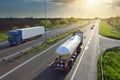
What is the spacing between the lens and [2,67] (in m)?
27.8

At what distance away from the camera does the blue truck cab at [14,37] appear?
151 ft

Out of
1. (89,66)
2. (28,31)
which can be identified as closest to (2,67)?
(89,66)

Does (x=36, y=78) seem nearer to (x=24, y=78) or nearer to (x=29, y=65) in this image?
(x=24, y=78)

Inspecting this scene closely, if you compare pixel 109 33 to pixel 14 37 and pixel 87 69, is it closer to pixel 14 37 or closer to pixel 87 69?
pixel 14 37

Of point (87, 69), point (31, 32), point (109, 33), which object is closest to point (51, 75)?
point (87, 69)

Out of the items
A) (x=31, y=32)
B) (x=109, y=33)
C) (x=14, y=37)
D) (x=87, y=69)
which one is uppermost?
(x=31, y=32)

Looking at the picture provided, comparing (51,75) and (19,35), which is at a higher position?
(19,35)

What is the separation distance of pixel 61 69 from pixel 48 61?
6.68 metres

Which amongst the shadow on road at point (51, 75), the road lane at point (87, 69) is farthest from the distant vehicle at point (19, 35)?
the shadow on road at point (51, 75)

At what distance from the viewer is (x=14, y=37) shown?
4616 cm

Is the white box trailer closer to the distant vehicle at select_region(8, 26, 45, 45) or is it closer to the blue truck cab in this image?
the distant vehicle at select_region(8, 26, 45, 45)

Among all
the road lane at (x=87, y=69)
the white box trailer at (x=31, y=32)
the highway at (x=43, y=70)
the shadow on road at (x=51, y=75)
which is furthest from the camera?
the white box trailer at (x=31, y=32)

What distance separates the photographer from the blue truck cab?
46.0 meters

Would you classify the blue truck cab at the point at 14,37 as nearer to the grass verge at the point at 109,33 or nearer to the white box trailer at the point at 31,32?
the white box trailer at the point at 31,32
